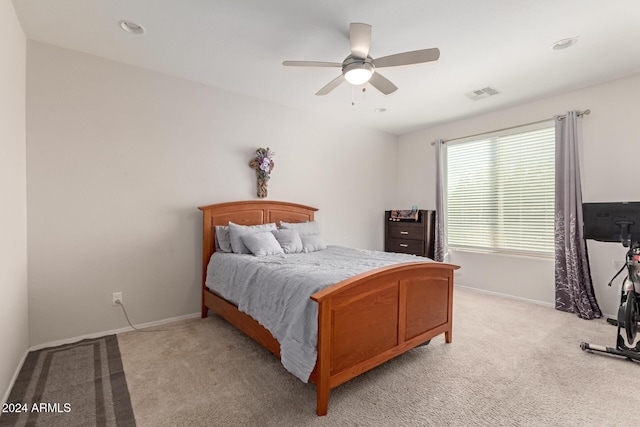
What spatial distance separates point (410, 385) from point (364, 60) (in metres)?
2.43

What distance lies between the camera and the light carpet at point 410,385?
1.74m

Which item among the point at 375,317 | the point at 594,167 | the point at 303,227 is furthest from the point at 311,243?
the point at 594,167

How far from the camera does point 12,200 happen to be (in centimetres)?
215

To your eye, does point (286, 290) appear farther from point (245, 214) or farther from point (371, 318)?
point (245, 214)

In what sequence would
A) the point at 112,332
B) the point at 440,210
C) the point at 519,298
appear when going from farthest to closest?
the point at 440,210
the point at 519,298
the point at 112,332

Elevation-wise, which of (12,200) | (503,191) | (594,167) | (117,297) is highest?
(594,167)

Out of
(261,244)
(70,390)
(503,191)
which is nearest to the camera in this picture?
(70,390)

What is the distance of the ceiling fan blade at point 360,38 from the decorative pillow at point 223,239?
2235 mm

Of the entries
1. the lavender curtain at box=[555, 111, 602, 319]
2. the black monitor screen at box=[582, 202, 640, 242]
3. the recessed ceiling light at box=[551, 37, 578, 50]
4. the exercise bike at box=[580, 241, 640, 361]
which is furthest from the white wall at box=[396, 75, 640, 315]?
the recessed ceiling light at box=[551, 37, 578, 50]

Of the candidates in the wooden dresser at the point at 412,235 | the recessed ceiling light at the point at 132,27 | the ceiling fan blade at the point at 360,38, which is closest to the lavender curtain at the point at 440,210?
the wooden dresser at the point at 412,235

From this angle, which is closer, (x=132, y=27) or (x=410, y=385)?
(x=410, y=385)

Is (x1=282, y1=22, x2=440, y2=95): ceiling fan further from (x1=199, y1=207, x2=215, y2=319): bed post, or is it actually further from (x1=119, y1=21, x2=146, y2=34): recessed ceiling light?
(x1=199, y1=207, x2=215, y2=319): bed post

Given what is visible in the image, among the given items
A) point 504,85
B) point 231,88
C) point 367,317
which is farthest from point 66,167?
point 504,85

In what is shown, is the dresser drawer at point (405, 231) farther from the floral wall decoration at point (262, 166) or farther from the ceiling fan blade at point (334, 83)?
the ceiling fan blade at point (334, 83)
